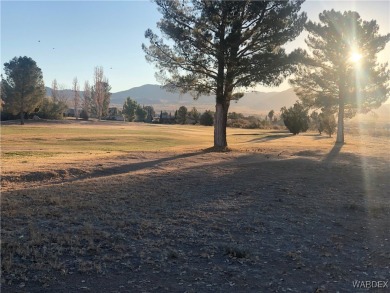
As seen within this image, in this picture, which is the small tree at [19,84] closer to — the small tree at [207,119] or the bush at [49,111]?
the bush at [49,111]

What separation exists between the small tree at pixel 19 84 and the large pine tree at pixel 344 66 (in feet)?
136

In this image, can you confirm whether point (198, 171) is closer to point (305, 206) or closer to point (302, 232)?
point (305, 206)

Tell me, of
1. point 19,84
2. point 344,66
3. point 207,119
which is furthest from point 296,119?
point 19,84

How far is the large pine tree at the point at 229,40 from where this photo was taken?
72.1ft

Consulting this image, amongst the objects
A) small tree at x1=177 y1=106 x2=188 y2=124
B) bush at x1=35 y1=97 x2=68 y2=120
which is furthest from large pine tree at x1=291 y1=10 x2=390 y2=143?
bush at x1=35 y1=97 x2=68 y2=120

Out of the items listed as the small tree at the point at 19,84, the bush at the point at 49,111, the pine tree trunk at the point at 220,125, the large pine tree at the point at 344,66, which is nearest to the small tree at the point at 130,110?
the bush at the point at 49,111

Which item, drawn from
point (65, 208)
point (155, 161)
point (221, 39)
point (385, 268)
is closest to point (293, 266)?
point (385, 268)

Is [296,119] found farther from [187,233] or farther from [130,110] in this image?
[130,110]

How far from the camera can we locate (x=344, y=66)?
105 feet

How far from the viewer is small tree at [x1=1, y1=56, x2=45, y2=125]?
2333 inches

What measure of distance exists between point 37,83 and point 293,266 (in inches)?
2433

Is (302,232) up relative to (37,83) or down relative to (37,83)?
down

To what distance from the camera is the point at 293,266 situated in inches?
228

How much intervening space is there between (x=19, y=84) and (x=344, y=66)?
46235mm
